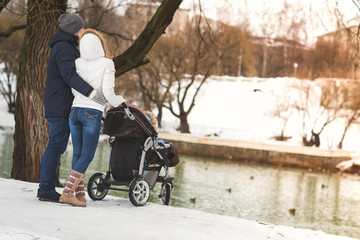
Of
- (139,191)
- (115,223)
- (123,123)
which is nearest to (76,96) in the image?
(123,123)

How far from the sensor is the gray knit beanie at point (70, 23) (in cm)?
590

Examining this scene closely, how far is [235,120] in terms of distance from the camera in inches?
2105

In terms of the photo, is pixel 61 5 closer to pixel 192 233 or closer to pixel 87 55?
pixel 87 55

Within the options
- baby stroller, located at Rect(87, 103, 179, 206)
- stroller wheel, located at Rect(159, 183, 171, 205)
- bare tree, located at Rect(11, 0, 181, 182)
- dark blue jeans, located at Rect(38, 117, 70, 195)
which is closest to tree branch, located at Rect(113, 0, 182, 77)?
bare tree, located at Rect(11, 0, 181, 182)

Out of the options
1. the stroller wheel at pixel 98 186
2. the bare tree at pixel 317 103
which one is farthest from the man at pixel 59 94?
the bare tree at pixel 317 103

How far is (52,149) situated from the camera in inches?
238

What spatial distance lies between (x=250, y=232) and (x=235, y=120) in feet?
158

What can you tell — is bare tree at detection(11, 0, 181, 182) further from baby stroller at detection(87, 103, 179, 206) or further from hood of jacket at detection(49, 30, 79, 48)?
hood of jacket at detection(49, 30, 79, 48)

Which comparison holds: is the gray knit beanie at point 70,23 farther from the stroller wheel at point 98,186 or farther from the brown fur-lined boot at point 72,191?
the stroller wheel at point 98,186

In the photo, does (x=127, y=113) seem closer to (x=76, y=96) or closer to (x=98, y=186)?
(x=76, y=96)

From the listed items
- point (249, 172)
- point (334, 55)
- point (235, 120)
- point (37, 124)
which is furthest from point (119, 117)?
point (334, 55)

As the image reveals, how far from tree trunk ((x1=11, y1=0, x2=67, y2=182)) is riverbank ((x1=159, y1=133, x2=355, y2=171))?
28.7 meters

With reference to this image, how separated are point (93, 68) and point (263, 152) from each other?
31.9 meters

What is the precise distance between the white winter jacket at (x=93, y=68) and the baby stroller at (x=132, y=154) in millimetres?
347
